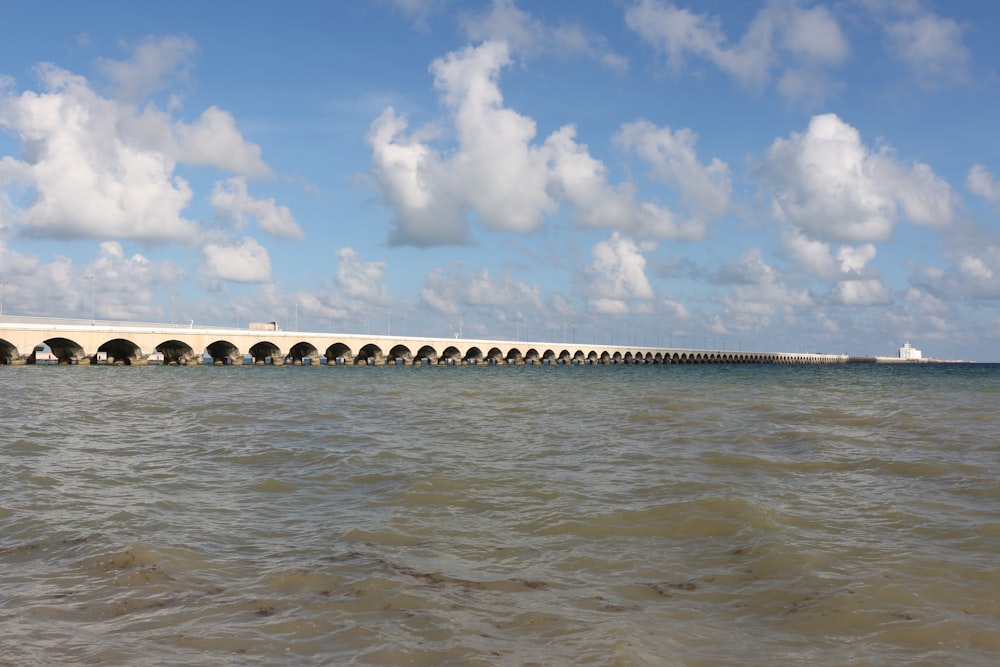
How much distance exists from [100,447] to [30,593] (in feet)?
28.0

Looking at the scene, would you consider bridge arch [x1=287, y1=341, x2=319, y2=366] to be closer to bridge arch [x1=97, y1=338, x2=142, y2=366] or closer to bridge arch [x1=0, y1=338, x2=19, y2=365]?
bridge arch [x1=97, y1=338, x2=142, y2=366]

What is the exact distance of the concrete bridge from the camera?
56.5 meters

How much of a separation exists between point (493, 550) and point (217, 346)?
7243 cm

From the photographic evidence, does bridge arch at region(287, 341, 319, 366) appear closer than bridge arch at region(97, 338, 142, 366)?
No

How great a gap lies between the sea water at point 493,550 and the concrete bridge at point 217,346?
49.1m

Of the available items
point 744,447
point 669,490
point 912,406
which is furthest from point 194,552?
point 912,406

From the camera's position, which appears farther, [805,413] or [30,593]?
[805,413]

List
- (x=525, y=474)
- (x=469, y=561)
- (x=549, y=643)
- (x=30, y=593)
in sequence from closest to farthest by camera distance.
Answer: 1. (x=549, y=643)
2. (x=30, y=593)
3. (x=469, y=561)
4. (x=525, y=474)

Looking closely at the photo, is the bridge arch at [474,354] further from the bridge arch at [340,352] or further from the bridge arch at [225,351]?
the bridge arch at [225,351]

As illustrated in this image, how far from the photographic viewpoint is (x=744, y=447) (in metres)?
14.2

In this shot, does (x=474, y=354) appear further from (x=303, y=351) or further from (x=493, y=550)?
(x=493, y=550)

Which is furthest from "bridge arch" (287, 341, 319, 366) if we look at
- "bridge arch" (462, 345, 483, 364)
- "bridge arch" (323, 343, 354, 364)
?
"bridge arch" (462, 345, 483, 364)

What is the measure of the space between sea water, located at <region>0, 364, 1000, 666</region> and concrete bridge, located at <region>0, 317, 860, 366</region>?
49062mm

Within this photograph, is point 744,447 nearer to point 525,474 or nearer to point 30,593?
point 525,474
